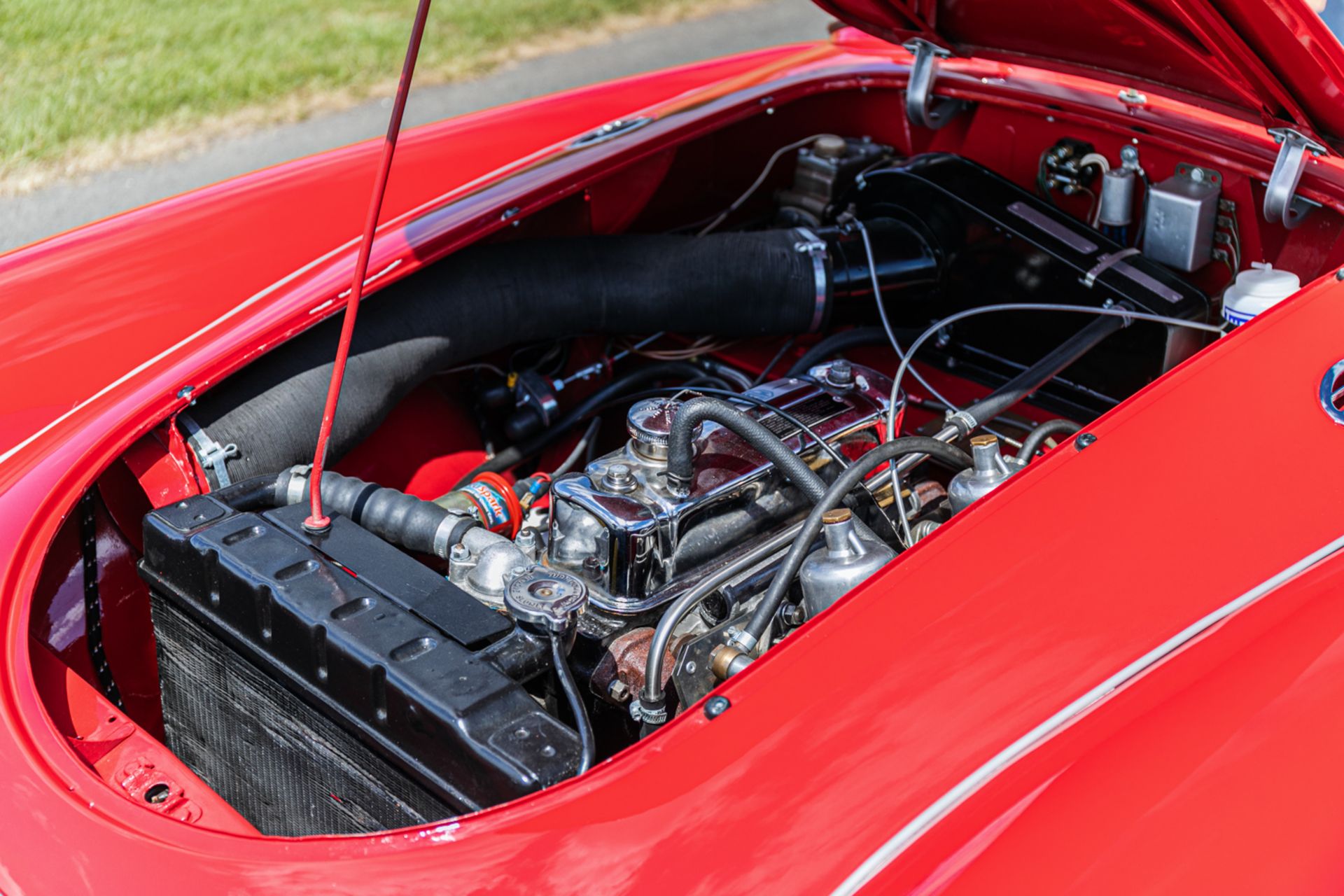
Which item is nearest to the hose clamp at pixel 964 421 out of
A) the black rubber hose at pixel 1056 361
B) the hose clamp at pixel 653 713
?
the black rubber hose at pixel 1056 361


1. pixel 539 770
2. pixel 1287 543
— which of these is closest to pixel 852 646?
pixel 539 770

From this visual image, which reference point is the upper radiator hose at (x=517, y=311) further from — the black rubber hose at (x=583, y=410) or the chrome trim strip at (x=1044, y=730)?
the chrome trim strip at (x=1044, y=730)

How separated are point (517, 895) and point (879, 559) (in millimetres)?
539

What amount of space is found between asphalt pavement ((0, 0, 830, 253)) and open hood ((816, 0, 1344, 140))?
121 inches

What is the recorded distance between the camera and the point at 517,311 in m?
2.00

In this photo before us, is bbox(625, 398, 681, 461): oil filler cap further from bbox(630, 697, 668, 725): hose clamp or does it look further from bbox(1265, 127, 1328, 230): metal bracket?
bbox(1265, 127, 1328, 230): metal bracket

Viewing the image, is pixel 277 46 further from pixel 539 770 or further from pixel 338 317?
pixel 539 770

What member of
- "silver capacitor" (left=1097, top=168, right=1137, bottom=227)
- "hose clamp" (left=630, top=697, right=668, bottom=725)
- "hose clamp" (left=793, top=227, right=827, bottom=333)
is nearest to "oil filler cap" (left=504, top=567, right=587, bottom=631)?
"hose clamp" (left=630, top=697, right=668, bottom=725)

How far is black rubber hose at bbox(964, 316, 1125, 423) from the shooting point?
73.3 inches

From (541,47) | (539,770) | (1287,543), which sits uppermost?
(1287,543)

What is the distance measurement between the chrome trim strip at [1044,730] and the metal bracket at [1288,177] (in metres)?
0.68

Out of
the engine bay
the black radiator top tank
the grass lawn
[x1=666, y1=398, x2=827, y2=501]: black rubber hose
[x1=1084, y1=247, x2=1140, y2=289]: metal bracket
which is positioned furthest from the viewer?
the grass lawn

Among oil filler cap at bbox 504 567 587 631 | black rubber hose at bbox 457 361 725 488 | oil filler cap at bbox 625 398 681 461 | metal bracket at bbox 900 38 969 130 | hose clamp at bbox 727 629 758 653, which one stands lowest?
black rubber hose at bbox 457 361 725 488

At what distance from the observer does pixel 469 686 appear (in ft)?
4.04
